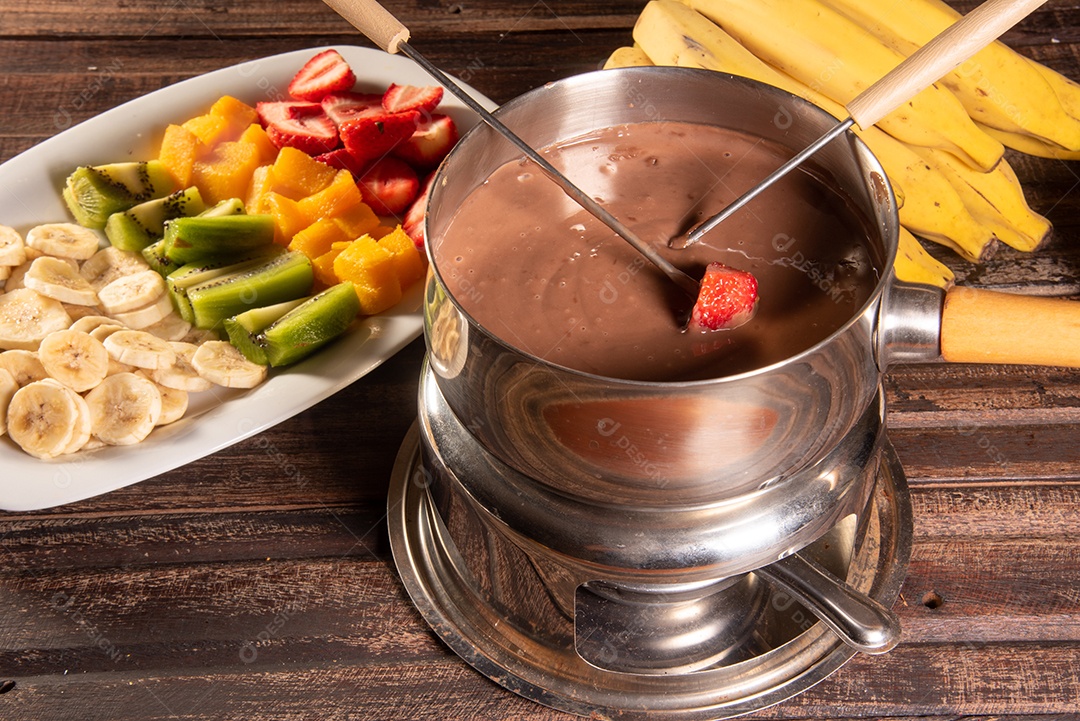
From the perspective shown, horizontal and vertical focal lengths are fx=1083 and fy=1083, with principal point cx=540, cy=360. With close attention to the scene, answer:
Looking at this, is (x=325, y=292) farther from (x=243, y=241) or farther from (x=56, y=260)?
(x=56, y=260)

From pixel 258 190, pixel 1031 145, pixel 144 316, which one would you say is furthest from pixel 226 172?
pixel 1031 145

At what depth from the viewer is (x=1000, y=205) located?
157 cm

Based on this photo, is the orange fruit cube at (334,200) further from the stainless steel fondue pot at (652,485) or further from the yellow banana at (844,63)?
the yellow banana at (844,63)

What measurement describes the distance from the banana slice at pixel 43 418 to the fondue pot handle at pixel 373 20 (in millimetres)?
595

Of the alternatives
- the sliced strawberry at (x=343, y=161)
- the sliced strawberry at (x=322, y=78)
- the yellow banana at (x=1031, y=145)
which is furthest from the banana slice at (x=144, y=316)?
the yellow banana at (x=1031, y=145)

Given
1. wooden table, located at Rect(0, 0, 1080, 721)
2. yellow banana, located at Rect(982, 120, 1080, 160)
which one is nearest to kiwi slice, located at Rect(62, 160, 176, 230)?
wooden table, located at Rect(0, 0, 1080, 721)

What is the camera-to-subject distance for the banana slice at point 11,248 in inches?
60.1

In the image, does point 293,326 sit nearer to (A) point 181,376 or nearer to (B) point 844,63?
(A) point 181,376

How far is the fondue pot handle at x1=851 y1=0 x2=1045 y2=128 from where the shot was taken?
928 mm

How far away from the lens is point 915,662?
1167 mm

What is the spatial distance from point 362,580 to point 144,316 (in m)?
0.55

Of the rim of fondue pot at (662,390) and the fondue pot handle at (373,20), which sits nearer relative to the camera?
the rim of fondue pot at (662,390)

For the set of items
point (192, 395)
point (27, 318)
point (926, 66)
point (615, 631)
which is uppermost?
point (926, 66)

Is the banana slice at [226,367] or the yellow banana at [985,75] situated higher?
the yellow banana at [985,75]
